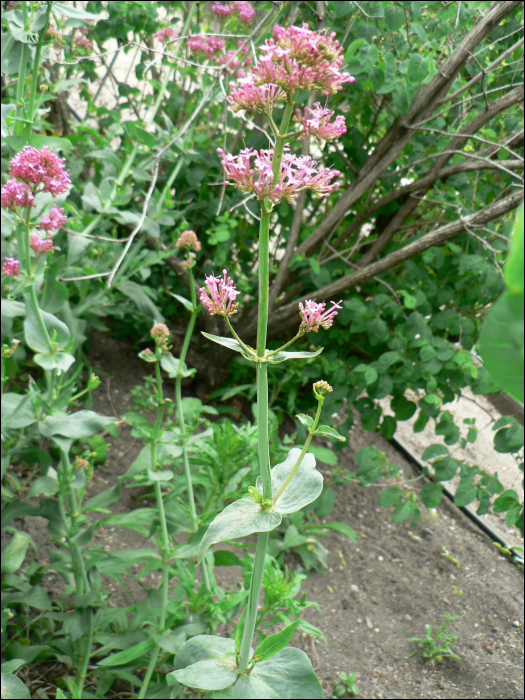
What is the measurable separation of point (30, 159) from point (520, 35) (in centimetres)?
180

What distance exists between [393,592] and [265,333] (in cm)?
197

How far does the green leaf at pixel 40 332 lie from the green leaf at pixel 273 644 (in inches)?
34.2

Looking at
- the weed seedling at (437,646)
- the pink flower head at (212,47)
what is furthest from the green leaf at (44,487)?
the pink flower head at (212,47)

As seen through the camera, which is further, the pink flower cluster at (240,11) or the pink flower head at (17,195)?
the pink flower cluster at (240,11)

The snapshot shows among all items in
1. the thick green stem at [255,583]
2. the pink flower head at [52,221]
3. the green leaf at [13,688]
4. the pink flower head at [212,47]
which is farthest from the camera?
the pink flower head at [212,47]

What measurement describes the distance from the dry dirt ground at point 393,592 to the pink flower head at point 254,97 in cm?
167

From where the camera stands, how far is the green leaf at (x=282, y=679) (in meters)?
0.54

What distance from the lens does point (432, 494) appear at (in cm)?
209

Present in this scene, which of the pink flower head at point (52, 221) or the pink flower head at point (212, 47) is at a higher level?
the pink flower head at point (212, 47)

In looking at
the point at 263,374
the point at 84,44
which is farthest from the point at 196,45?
the point at 263,374

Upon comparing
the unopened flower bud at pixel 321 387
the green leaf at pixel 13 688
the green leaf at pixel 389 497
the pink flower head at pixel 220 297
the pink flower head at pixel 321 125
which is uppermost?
the pink flower head at pixel 321 125

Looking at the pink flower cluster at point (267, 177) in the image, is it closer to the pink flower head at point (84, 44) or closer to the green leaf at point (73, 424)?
the green leaf at point (73, 424)

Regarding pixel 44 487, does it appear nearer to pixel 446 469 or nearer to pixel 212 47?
pixel 446 469

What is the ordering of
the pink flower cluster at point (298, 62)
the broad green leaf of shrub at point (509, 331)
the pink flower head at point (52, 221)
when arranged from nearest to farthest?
the broad green leaf of shrub at point (509, 331) → the pink flower cluster at point (298, 62) → the pink flower head at point (52, 221)
